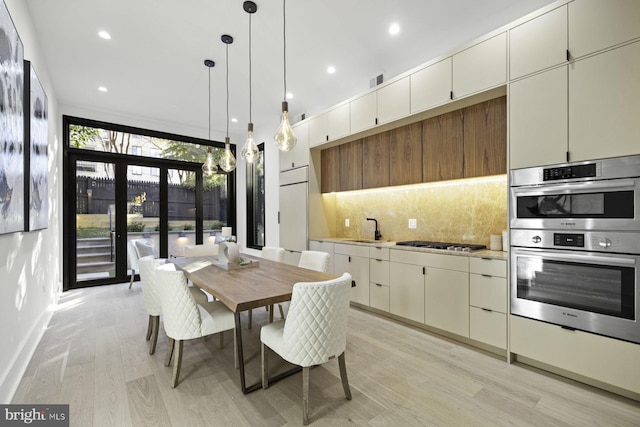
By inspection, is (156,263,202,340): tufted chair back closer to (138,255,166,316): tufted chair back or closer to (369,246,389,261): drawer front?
(138,255,166,316): tufted chair back

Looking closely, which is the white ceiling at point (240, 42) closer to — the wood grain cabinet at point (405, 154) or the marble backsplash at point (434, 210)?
the wood grain cabinet at point (405, 154)

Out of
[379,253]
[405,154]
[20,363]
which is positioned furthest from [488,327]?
[20,363]

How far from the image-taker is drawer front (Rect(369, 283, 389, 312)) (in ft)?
11.2

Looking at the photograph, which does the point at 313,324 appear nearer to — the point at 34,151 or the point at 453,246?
the point at 453,246

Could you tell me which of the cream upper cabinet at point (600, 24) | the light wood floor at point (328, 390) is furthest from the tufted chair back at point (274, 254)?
the cream upper cabinet at point (600, 24)

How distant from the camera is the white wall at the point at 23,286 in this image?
76.9 inches

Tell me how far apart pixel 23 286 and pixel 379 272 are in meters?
3.46

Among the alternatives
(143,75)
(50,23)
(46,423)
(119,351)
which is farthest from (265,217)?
(46,423)

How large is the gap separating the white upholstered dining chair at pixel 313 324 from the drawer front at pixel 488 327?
1564mm

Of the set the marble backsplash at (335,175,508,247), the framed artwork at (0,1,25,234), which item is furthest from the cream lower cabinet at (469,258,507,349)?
the framed artwork at (0,1,25,234)

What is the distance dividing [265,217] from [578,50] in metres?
5.08

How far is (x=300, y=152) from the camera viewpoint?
4758 millimetres

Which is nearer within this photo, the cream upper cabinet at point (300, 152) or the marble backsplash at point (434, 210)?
the marble backsplash at point (434, 210)

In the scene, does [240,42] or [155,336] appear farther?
[240,42]
